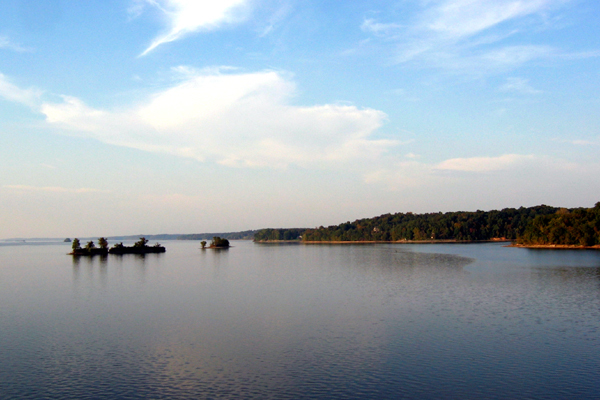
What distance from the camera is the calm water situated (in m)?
18.3

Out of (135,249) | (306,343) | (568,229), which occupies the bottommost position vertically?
(306,343)

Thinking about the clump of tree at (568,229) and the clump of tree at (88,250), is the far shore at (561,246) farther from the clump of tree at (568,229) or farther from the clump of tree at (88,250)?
the clump of tree at (88,250)

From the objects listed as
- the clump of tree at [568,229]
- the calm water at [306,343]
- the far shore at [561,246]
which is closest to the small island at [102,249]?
the calm water at [306,343]

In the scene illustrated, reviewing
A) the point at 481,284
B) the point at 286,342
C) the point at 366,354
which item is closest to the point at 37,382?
the point at 286,342

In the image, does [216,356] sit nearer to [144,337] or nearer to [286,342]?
[286,342]

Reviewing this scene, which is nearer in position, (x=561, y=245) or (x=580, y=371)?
(x=580, y=371)

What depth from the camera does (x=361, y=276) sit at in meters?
60.6

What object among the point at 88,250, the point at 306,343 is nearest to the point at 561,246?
the point at 88,250

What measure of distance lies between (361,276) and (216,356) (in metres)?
40.0

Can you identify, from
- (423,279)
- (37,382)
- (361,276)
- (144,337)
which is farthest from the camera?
(361,276)

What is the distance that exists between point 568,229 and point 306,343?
137363 millimetres

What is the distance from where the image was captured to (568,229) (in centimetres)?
13662

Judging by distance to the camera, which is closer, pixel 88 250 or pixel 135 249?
pixel 88 250

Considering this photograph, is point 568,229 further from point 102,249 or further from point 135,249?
point 102,249
